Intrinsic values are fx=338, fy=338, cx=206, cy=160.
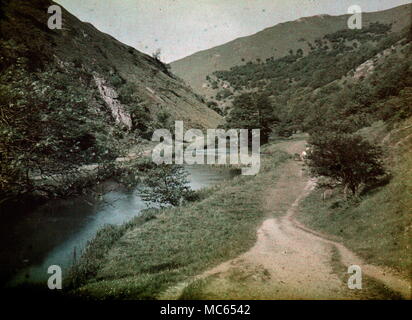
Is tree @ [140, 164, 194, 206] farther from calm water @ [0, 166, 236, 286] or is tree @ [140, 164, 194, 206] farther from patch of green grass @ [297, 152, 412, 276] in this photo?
patch of green grass @ [297, 152, 412, 276]

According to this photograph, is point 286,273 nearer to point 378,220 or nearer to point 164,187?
point 378,220

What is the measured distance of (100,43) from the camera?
11012 centimetres

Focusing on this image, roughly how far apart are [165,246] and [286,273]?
9.61m

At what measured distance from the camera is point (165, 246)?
22266mm

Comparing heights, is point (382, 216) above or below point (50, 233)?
above

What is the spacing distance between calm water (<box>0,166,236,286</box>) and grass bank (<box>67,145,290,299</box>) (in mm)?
1849

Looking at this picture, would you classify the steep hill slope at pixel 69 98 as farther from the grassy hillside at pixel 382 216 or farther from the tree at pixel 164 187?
the grassy hillside at pixel 382 216

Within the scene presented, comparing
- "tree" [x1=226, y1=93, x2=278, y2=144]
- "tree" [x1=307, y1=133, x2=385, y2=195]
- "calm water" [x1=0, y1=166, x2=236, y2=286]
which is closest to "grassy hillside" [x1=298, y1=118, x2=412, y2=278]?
"tree" [x1=307, y1=133, x2=385, y2=195]

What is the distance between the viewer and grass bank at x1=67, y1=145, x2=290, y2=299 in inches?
604

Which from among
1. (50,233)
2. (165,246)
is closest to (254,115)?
(50,233)

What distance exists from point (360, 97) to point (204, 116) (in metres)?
64.2

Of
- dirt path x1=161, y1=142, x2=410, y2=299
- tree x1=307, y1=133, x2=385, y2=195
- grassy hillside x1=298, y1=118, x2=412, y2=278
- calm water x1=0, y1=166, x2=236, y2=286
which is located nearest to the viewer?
dirt path x1=161, y1=142, x2=410, y2=299

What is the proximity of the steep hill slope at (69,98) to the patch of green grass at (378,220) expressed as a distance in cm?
1173

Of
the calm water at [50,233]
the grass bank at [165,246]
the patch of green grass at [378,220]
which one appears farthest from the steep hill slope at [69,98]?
the patch of green grass at [378,220]
